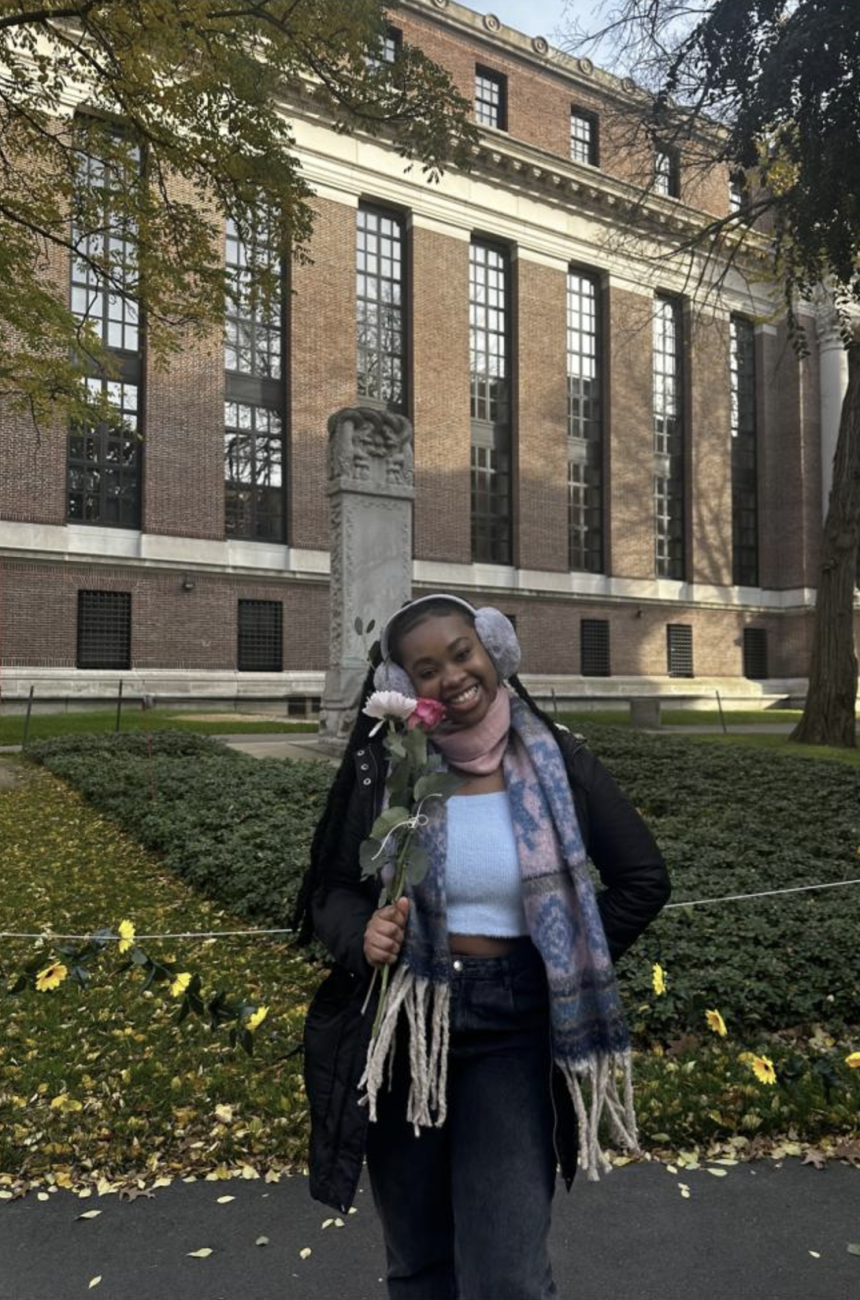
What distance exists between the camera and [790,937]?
5332 millimetres

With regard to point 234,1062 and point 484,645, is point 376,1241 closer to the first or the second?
point 234,1062

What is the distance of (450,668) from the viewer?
2.16 metres

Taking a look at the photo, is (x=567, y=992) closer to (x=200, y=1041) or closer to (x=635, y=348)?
(x=200, y=1041)

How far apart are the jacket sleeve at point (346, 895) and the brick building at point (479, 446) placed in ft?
73.3

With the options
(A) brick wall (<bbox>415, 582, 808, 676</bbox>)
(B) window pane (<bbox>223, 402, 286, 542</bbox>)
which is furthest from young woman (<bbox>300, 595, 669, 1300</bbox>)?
(A) brick wall (<bbox>415, 582, 808, 676</bbox>)

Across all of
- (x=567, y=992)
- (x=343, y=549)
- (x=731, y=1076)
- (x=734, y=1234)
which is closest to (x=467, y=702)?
(x=567, y=992)

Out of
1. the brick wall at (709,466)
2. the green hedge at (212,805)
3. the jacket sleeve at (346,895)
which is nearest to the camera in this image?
the jacket sleeve at (346,895)

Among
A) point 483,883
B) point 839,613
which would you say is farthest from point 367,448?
point 483,883

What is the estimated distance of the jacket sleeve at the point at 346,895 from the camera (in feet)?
6.90

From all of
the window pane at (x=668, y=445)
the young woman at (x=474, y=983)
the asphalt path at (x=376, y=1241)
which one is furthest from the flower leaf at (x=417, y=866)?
the window pane at (x=668, y=445)

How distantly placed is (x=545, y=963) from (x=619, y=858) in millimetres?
331

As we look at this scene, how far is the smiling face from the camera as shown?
216 cm

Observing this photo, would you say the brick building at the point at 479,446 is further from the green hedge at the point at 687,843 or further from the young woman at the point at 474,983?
the young woman at the point at 474,983

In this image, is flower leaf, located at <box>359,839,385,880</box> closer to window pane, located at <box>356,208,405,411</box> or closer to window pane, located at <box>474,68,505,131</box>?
window pane, located at <box>356,208,405,411</box>
